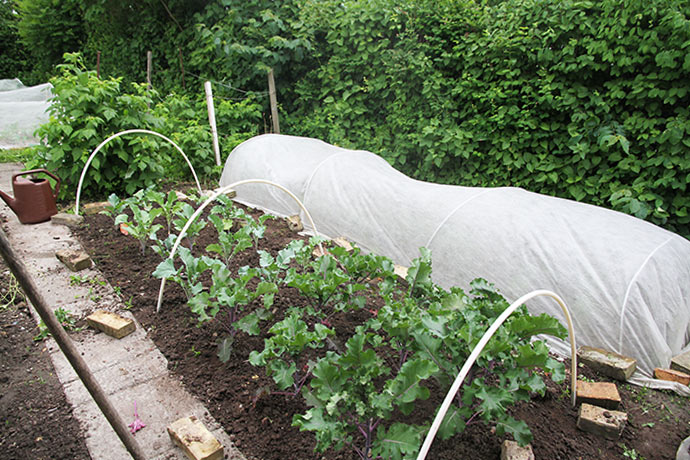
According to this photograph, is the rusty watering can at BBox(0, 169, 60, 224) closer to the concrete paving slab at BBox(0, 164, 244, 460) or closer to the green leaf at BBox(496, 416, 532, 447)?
the concrete paving slab at BBox(0, 164, 244, 460)

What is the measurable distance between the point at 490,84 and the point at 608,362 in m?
3.09

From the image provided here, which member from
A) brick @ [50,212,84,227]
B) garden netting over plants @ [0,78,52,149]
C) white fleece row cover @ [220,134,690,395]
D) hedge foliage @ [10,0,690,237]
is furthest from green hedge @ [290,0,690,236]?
garden netting over plants @ [0,78,52,149]

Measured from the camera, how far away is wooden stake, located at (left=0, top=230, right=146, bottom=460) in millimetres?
1195

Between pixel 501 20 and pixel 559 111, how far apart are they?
1.21 meters

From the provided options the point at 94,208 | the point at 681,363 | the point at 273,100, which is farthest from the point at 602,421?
the point at 273,100

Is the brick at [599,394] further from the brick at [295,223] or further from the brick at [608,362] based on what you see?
the brick at [295,223]

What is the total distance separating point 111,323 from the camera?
8.87ft

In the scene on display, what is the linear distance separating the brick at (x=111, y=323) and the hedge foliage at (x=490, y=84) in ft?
11.8

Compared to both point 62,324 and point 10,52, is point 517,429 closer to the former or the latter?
point 62,324

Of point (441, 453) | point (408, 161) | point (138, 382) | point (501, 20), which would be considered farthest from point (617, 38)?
point (138, 382)

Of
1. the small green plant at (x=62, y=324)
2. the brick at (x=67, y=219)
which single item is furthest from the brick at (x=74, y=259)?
the brick at (x=67, y=219)

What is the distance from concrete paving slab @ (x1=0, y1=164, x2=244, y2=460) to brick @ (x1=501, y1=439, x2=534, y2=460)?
46.8 inches

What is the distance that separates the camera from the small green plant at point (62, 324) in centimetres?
269

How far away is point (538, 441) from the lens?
1.98 m
